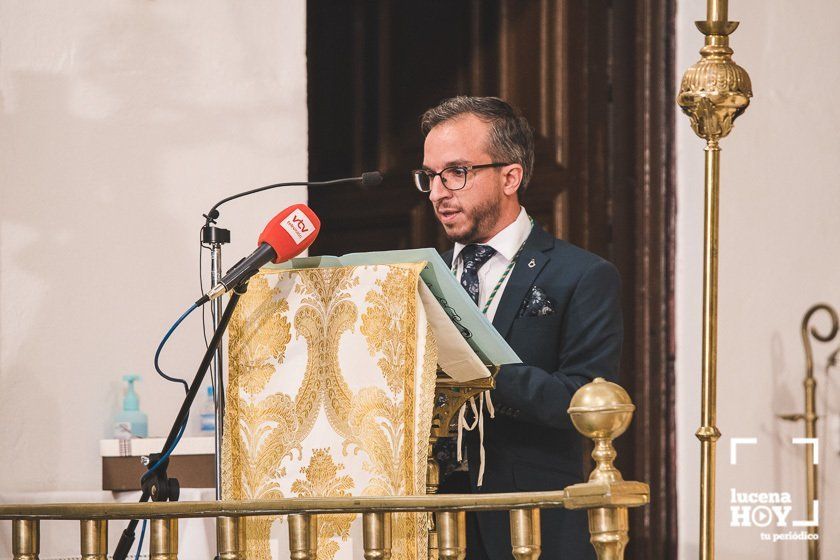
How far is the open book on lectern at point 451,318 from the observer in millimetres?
1896

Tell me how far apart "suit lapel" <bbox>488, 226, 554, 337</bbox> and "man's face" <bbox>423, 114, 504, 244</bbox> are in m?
0.11

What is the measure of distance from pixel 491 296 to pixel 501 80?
1.84 meters

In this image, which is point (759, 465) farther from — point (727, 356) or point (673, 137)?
point (673, 137)

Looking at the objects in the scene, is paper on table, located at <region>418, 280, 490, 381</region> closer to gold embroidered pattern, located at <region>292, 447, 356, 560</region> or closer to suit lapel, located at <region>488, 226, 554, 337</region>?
gold embroidered pattern, located at <region>292, 447, 356, 560</region>

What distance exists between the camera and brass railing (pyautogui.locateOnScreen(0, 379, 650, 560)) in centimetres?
158

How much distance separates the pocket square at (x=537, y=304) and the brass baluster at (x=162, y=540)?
1002mm

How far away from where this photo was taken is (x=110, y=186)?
11.0 feet

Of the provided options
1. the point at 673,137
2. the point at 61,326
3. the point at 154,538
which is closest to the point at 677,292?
the point at 673,137

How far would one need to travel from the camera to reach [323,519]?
189 cm

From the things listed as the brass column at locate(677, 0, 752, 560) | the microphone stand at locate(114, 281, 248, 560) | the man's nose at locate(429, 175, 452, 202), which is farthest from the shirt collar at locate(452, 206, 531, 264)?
the microphone stand at locate(114, 281, 248, 560)

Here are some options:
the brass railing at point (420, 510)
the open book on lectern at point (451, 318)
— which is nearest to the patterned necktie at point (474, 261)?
the open book on lectern at point (451, 318)

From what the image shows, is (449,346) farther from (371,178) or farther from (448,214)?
(448,214)

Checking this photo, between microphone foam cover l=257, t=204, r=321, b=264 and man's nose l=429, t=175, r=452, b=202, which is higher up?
man's nose l=429, t=175, r=452, b=202

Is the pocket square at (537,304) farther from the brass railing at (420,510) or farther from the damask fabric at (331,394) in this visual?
the brass railing at (420,510)
